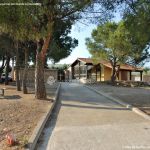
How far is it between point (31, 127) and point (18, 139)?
2.13m

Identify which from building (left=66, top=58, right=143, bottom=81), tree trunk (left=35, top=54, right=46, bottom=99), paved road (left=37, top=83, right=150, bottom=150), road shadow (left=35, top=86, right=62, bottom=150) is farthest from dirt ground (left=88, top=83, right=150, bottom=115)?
building (left=66, top=58, right=143, bottom=81)

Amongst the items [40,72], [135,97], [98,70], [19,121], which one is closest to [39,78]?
[40,72]

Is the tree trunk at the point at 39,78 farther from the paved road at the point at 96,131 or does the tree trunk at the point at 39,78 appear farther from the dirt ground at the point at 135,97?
the paved road at the point at 96,131

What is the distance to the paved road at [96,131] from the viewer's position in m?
9.48

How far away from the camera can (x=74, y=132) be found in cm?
1138

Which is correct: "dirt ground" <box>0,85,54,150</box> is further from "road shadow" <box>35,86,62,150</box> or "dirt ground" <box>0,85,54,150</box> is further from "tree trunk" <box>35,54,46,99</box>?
"tree trunk" <box>35,54,46,99</box>

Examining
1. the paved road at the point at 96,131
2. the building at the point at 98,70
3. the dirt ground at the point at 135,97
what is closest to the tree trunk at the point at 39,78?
the dirt ground at the point at 135,97

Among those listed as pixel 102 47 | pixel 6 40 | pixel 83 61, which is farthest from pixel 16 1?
pixel 83 61

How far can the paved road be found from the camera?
373 inches

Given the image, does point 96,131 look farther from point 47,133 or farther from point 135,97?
point 135,97

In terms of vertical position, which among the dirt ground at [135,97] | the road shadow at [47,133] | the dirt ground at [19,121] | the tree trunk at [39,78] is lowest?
the road shadow at [47,133]

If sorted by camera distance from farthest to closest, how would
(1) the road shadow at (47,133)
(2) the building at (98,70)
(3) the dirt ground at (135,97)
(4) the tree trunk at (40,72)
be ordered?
(2) the building at (98,70), (4) the tree trunk at (40,72), (3) the dirt ground at (135,97), (1) the road shadow at (47,133)

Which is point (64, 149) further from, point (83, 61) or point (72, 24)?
point (83, 61)

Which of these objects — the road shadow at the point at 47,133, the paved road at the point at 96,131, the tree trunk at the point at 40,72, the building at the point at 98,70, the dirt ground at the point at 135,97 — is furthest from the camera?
the building at the point at 98,70
